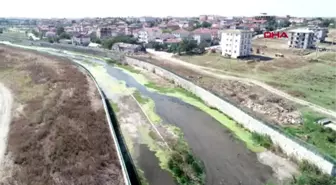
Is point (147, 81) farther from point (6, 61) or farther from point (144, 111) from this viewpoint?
point (6, 61)

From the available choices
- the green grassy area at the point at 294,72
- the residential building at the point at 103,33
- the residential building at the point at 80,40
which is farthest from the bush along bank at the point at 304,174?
the residential building at the point at 103,33

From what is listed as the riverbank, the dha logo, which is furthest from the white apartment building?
the dha logo

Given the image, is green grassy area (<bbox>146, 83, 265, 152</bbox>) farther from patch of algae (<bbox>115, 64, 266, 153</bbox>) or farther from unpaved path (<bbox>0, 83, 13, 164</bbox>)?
unpaved path (<bbox>0, 83, 13, 164</bbox>)

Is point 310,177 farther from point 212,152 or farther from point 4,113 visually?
point 4,113

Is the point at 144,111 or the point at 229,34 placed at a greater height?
the point at 229,34

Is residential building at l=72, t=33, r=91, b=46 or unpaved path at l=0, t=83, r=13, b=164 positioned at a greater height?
A: residential building at l=72, t=33, r=91, b=46

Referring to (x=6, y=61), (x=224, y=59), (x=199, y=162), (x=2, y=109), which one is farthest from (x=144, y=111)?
(x=6, y=61)

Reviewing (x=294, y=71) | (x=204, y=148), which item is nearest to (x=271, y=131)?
(x=204, y=148)
